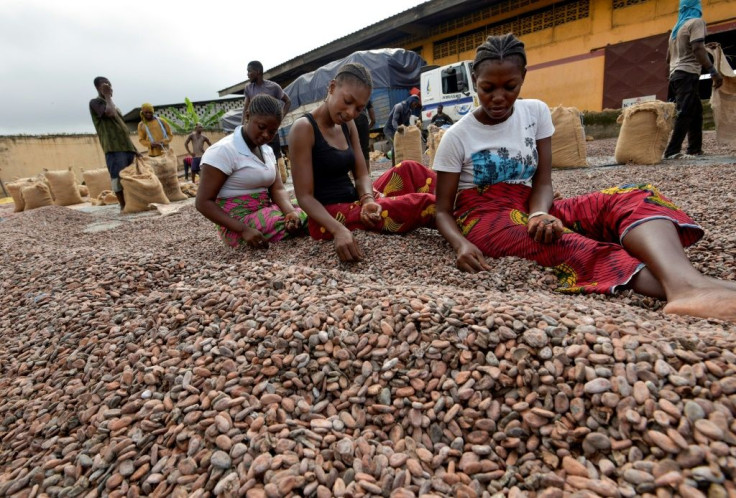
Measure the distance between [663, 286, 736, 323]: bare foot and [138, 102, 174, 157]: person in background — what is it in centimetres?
699

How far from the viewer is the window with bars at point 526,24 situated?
9.22 metres

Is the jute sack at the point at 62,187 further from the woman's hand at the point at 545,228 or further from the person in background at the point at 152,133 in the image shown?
the woman's hand at the point at 545,228

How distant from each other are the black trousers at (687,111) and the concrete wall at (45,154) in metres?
13.5

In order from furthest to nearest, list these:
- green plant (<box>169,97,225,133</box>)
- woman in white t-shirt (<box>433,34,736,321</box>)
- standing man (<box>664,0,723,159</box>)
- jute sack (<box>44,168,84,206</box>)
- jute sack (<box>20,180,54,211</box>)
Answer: green plant (<box>169,97,225,133</box>), jute sack (<box>44,168,84,206</box>), jute sack (<box>20,180,54,211</box>), standing man (<box>664,0,723,159</box>), woman in white t-shirt (<box>433,34,736,321</box>)

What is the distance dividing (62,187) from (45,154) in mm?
7064

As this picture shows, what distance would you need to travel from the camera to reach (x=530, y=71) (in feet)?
33.2

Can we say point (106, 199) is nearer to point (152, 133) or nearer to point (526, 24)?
point (152, 133)

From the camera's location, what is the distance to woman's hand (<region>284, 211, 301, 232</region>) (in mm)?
2527

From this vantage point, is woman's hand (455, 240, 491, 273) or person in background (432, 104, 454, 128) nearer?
woman's hand (455, 240, 491, 273)

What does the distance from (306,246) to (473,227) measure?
989 millimetres

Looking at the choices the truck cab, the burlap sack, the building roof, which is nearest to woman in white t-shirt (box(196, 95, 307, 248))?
the burlap sack

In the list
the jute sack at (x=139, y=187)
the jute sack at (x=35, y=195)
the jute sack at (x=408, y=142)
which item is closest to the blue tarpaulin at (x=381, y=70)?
the jute sack at (x=408, y=142)

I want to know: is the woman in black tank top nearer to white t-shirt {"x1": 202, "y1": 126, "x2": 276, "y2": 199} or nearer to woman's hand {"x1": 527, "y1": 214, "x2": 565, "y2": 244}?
white t-shirt {"x1": 202, "y1": 126, "x2": 276, "y2": 199}

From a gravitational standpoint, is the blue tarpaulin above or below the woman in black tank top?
Answer: above
